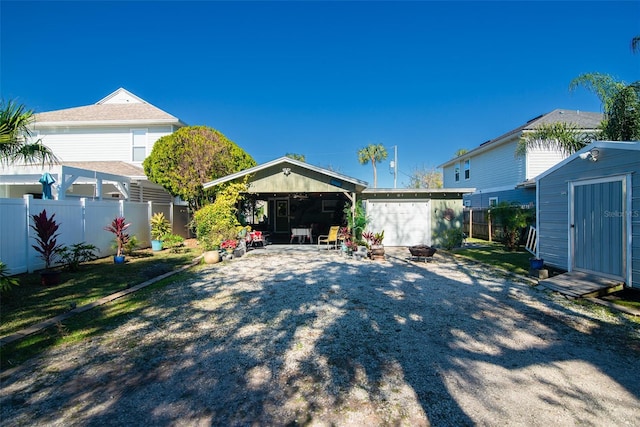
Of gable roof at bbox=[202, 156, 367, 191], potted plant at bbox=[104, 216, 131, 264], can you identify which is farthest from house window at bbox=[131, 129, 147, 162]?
potted plant at bbox=[104, 216, 131, 264]

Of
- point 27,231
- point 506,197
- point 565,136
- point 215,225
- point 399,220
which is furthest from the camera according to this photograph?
point 506,197

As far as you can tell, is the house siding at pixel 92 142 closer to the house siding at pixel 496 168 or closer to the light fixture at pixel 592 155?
the light fixture at pixel 592 155

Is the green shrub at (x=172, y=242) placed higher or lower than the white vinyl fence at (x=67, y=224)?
lower

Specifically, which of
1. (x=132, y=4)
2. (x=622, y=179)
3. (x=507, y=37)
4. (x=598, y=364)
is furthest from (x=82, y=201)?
(x=507, y=37)

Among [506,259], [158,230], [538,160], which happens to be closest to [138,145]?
[158,230]

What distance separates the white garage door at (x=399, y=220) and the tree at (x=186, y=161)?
7.74 m

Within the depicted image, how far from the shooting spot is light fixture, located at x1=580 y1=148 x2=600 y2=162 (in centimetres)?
679

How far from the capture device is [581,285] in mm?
6410

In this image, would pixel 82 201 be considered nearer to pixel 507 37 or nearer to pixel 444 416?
pixel 444 416

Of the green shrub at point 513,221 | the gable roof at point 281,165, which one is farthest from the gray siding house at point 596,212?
the gable roof at point 281,165

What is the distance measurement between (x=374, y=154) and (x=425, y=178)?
760 cm

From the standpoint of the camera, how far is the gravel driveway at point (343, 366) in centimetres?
259

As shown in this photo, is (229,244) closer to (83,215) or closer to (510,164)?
(83,215)

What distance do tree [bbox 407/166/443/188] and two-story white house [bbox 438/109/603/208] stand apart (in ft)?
56.1
